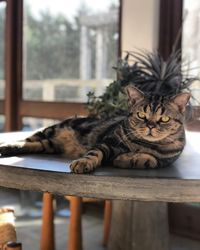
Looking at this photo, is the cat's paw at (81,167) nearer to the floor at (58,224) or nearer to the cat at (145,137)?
the cat at (145,137)

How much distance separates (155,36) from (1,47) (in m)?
1.82

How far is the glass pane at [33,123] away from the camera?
343 centimetres

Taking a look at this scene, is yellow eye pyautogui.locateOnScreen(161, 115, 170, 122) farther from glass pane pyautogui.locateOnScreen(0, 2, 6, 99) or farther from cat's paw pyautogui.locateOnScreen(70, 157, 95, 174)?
glass pane pyautogui.locateOnScreen(0, 2, 6, 99)

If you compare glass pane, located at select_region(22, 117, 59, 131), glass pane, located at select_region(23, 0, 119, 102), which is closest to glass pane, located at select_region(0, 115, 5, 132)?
glass pane, located at select_region(22, 117, 59, 131)

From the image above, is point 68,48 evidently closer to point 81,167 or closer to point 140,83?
point 140,83

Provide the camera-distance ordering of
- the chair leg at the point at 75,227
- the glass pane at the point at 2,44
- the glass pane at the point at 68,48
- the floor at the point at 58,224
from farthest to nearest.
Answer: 1. the glass pane at the point at 2,44
2. the glass pane at the point at 68,48
3. the floor at the point at 58,224
4. the chair leg at the point at 75,227

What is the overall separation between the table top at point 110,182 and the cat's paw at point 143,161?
4 centimetres

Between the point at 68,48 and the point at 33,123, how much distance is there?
76cm

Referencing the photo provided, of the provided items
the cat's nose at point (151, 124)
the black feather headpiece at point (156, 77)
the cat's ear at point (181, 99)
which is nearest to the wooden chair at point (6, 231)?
the cat's nose at point (151, 124)

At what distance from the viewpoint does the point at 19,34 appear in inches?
142

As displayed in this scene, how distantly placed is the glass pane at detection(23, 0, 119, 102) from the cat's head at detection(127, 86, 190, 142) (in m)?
1.72

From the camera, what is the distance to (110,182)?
101 centimetres

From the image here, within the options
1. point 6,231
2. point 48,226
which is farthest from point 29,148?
point 48,226

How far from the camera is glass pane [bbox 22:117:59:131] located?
3.43 m
